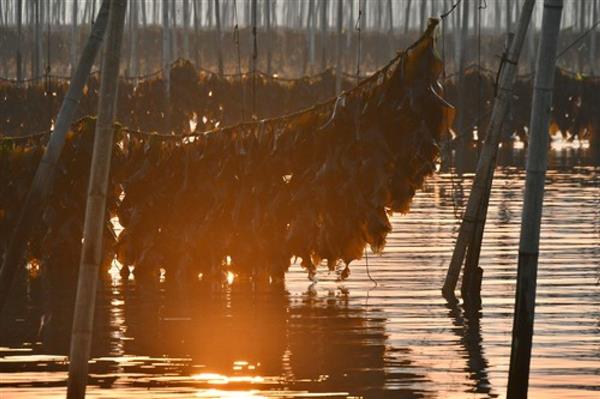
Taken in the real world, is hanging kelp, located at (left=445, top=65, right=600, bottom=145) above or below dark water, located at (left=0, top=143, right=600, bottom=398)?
above

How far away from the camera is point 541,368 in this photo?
1284cm

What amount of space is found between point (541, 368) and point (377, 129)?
4.28 metres

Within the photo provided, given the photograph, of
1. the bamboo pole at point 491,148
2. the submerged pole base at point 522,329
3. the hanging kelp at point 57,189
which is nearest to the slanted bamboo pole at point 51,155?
the submerged pole base at point 522,329

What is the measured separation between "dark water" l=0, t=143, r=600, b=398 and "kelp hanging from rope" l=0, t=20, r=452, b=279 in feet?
1.53

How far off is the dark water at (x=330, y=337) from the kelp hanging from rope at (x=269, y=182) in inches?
18.3

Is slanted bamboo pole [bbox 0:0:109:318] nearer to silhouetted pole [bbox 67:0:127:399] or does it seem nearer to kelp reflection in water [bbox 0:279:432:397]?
kelp reflection in water [bbox 0:279:432:397]

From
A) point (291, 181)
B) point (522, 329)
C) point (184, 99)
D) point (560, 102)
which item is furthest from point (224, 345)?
point (560, 102)

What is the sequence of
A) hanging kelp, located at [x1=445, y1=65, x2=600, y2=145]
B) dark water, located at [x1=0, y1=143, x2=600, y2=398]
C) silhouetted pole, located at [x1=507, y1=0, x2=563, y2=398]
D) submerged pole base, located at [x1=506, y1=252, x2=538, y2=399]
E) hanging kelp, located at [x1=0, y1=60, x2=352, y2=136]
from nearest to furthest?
silhouetted pole, located at [x1=507, y1=0, x2=563, y2=398] → submerged pole base, located at [x1=506, y1=252, x2=538, y2=399] → dark water, located at [x1=0, y1=143, x2=600, y2=398] → hanging kelp, located at [x1=0, y1=60, x2=352, y2=136] → hanging kelp, located at [x1=445, y1=65, x2=600, y2=145]

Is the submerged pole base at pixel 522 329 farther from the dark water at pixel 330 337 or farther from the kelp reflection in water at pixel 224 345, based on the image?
the kelp reflection in water at pixel 224 345

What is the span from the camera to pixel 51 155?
11758 millimetres

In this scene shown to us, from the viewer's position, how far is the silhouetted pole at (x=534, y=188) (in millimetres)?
10117

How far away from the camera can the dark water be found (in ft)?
40.2

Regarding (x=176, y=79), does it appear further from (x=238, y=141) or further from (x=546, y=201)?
(x=238, y=141)

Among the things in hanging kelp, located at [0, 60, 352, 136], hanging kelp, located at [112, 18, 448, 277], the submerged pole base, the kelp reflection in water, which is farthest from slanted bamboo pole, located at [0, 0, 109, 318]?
hanging kelp, located at [0, 60, 352, 136]
